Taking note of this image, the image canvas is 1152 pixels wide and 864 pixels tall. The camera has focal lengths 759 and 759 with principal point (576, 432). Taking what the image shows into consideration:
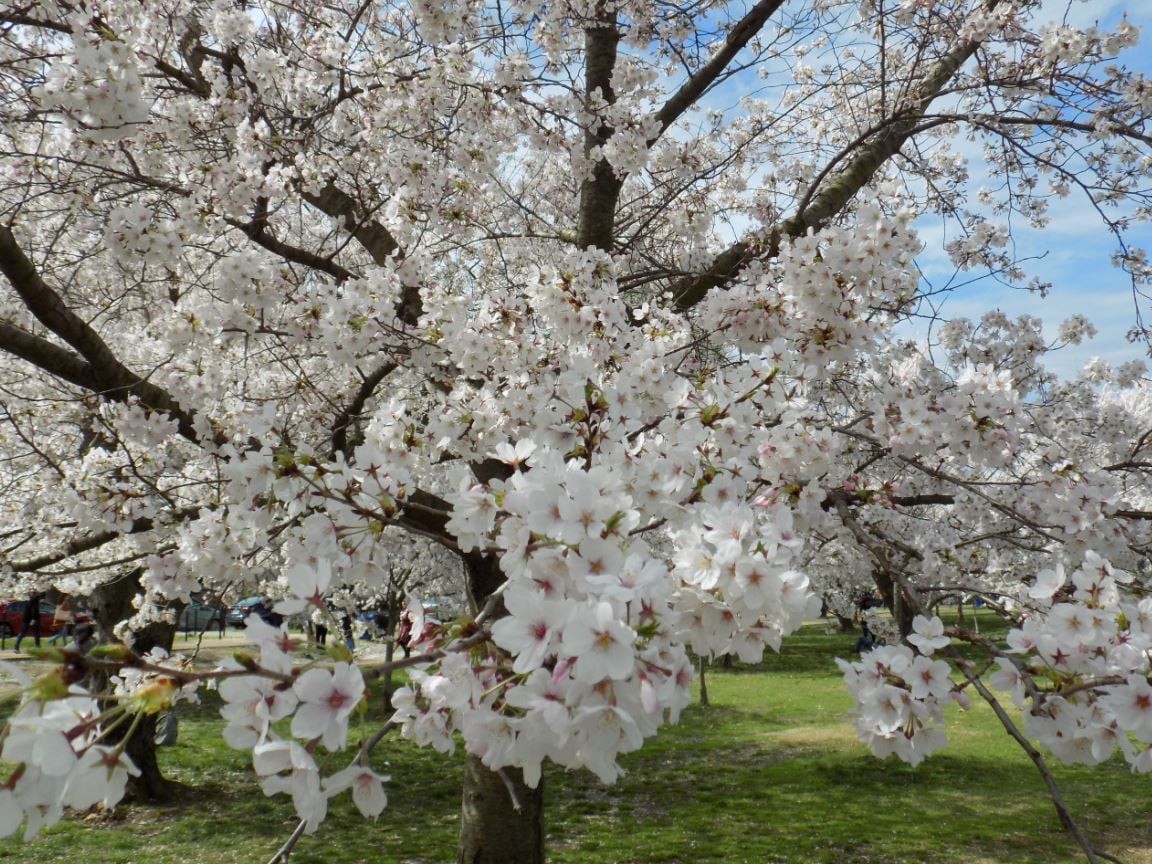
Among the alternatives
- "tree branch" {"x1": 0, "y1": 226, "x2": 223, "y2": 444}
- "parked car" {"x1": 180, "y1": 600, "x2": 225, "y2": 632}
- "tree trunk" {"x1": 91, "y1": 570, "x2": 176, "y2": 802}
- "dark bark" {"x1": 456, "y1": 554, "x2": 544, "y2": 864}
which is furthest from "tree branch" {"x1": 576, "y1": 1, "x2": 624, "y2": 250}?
"tree trunk" {"x1": 91, "y1": 570, "x2": 176, "y2": 802}

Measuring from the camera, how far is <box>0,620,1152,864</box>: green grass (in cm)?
675

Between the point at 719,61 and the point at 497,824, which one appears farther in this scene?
the point at 719,61

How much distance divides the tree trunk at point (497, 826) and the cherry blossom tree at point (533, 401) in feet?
0.07

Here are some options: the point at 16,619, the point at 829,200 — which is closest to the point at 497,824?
the point at 829,200

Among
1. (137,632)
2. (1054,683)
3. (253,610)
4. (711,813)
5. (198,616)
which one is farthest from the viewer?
(198,616)

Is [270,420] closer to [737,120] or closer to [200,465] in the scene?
[200,465]

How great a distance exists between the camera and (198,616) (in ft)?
96.5

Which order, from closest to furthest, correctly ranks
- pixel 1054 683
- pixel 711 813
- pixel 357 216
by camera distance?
pixel 1054 683 < pixel 357 216 < pixel 711 813

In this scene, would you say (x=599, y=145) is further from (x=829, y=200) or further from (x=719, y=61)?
(x=829, y=200)

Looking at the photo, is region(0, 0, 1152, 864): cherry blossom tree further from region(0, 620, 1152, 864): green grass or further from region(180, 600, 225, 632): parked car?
region(0, 620, 1152, 864): green grass

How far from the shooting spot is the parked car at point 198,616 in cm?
544

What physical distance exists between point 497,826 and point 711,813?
157 inches

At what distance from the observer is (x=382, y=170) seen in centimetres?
531

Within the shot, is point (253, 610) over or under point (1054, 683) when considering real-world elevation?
over
